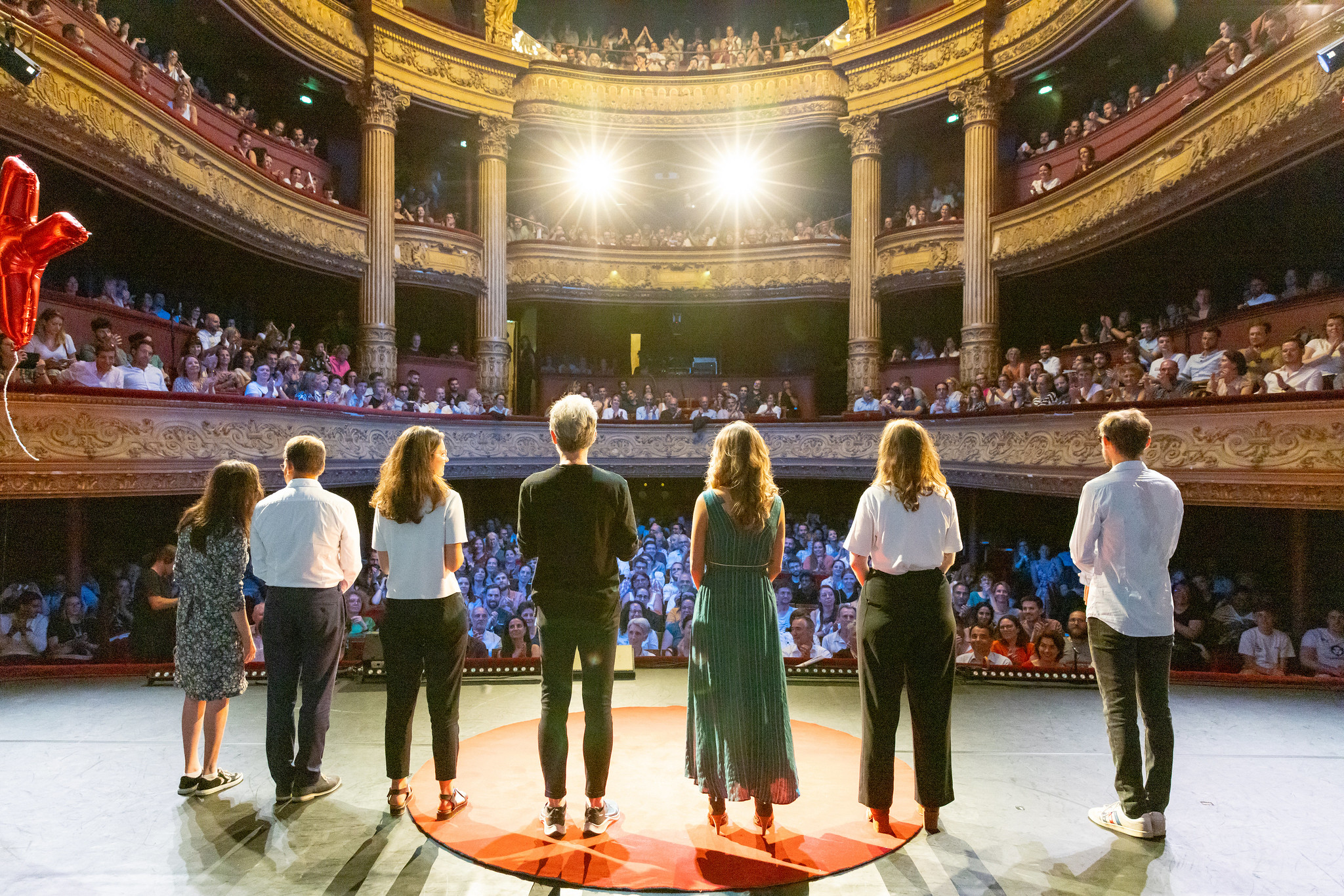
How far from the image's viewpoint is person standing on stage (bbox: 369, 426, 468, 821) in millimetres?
3209

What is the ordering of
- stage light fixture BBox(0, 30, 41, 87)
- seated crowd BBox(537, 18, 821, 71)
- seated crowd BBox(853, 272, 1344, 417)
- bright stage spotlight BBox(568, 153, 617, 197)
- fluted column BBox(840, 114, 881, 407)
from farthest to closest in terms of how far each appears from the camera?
bright stage spotlight BBox(568, 153, 617, 197) → seated crowd BBox(537, 18, 821, 71) → fluted column BBox(840, 114, 881, 407) → seated crowd BBox(853, 272, 1344, 417) → stage light fixture BBox(0, 30, 41, 87)

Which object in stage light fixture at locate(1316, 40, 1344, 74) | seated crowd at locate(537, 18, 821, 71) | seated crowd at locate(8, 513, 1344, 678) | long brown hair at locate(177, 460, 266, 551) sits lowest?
seated crowd at locate(8, 513, 1344, 678)

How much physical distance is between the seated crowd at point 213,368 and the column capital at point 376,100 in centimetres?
428

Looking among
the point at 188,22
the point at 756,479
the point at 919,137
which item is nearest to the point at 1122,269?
the point at 919,137

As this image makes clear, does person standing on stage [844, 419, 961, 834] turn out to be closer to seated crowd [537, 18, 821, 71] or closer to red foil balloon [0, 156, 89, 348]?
red foil balloon [0, 156, 89, 348]

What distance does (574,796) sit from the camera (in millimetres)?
3496

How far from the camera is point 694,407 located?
16219 mm

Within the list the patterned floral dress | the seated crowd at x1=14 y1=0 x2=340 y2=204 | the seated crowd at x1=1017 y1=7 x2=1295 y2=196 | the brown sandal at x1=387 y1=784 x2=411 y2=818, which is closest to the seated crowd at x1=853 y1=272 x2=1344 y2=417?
the seated crowd at x1=1017 y1=7 x2=1295 y2=196

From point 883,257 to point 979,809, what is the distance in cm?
1367

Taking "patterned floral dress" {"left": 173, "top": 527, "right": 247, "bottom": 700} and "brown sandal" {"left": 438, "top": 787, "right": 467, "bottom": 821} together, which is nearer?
"brown sandal" {"left": 438, "top": 787, "right": 467, "bottom": 821}

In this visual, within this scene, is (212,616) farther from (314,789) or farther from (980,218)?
(980,218)

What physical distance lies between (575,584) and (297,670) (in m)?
1.50

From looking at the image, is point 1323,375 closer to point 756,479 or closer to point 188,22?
point 756,479

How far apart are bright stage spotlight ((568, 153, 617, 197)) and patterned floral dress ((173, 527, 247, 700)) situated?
52.6 feet
